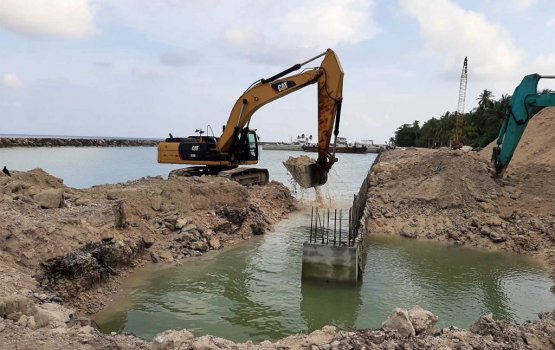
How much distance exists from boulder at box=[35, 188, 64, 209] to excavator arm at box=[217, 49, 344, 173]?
6.59m

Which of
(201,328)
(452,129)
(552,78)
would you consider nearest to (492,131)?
(452,129)

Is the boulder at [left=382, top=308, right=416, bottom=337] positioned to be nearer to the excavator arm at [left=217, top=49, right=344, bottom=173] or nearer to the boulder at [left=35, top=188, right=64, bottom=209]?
the excavator arm at [left=217, top=49, right=344, bottom=173]

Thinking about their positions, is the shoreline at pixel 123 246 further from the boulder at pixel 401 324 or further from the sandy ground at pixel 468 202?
the sandy ground at pixel 468 202

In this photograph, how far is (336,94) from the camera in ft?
41.5

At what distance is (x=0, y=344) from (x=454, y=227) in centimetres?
1349

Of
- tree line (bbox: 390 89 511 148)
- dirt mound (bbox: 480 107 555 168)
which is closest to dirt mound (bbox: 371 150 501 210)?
dirt mound (bbox: 480 107 555 168)

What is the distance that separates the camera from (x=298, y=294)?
9.01 meters

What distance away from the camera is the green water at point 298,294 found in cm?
765

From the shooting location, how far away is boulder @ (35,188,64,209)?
10.2 m

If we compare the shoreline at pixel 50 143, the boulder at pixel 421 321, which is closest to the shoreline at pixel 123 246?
the boulder at pixel 421 321

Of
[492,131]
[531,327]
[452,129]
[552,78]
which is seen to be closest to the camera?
[531,327]

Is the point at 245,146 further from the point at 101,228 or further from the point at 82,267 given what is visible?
the point at 82,267

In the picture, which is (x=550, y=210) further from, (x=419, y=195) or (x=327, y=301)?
(x=327, y=301)

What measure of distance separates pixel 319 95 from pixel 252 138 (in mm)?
5439
